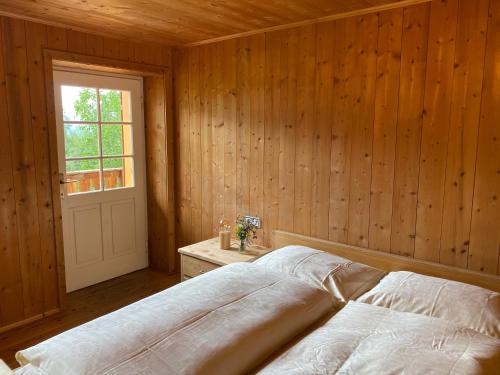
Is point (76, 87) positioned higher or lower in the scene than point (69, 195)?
higher

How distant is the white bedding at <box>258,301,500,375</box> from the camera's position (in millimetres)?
1254

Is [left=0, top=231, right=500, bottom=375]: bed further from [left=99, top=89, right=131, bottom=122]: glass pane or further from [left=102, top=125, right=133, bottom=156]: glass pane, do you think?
[left=99, top=89, right=131, bottom=122]: glass pane

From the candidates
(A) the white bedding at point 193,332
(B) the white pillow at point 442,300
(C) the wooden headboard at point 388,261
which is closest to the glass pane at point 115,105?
(C) the wooden headboard at point 388,261

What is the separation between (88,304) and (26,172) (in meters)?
1.16

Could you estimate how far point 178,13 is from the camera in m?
2.44

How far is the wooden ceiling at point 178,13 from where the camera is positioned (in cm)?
225

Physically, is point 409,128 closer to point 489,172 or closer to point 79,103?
point 489,172

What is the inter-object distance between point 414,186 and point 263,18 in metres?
1.44

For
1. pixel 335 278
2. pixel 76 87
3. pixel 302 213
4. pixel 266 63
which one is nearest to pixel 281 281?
pixel 335 278

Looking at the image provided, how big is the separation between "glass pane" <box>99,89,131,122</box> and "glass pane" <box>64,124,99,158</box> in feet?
0.57

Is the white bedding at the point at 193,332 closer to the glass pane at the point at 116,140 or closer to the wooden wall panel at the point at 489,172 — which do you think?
the wooden wall panel at the point at 489,172

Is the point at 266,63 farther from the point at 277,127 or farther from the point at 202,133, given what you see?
the point at 202,133

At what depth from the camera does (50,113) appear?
2775mm

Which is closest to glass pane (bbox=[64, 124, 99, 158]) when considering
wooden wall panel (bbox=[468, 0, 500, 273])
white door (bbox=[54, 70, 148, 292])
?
white door (bbox=[54, 70, 148, 292])
